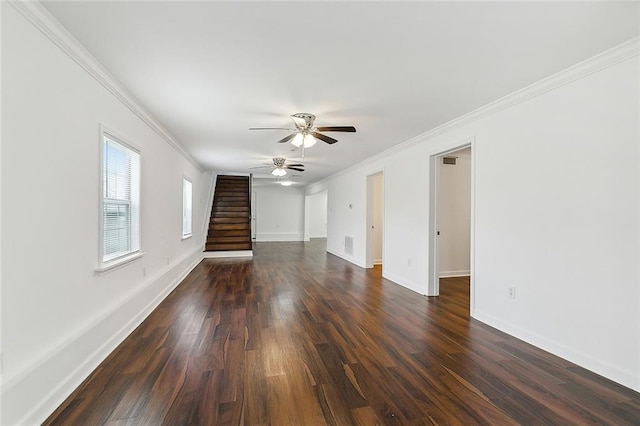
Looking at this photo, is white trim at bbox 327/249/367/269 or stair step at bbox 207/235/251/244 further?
stair step at bbox 207/235/251/244

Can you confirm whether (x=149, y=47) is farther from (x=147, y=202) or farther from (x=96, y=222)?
(x=147, y=202)

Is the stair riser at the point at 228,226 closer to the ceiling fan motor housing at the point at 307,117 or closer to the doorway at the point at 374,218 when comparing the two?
the doorway at the point at 374,218

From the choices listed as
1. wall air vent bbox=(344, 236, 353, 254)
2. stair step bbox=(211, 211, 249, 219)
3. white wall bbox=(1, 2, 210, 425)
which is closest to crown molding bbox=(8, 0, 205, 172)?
white wall bbox=(1, 2, 210, 425)

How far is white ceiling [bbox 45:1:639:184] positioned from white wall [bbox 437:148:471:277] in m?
2.52

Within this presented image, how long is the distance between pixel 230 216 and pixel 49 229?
7.51m

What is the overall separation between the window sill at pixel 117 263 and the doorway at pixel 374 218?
4.36 m

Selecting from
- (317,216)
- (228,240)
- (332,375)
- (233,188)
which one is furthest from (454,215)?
(317,216)

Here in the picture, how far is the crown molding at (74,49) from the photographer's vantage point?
5.58 feet

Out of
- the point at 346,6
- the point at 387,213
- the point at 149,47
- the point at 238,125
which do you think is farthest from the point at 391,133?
the point at 149,47

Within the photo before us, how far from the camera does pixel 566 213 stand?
255 centimetres

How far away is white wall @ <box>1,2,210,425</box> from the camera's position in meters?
1.60

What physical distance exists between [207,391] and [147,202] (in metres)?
2.56

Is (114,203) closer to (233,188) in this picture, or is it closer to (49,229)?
(49,229)

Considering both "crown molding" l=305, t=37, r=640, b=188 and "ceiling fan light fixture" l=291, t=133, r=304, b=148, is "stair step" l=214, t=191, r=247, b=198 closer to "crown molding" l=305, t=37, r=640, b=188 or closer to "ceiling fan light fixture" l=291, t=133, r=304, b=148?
"ceiling fan light fixture" l=291, t=133, r=304, b=148
